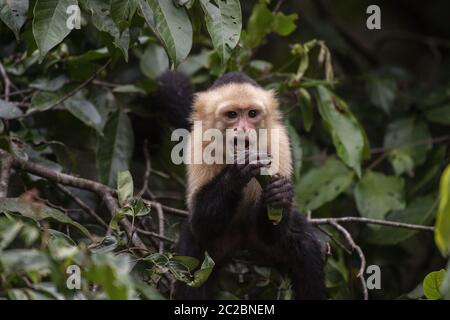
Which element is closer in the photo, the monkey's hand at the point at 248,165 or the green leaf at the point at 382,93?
the monkey's hand at the point at 248,165

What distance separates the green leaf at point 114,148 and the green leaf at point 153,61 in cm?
51

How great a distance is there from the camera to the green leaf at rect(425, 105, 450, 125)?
5.44 meters

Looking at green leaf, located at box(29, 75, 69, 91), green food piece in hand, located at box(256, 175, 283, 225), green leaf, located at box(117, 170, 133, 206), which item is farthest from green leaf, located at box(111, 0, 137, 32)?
green leaf, located at box(29, 75, 69, 91)

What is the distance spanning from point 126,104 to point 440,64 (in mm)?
3705

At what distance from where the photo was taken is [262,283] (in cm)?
439

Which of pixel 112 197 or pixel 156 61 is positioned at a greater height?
pixel 156 61

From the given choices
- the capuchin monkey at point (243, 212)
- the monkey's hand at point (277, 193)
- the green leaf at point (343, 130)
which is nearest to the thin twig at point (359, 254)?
the capuchin monkey at point (243, 212)

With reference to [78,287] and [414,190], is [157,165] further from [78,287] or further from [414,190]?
[78,287]

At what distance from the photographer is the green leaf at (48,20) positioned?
9.98 ft

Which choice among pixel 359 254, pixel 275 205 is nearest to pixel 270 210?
pixel 275 205

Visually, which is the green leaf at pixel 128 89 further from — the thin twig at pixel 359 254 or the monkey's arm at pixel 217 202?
the thin twig at pixel 359 254
